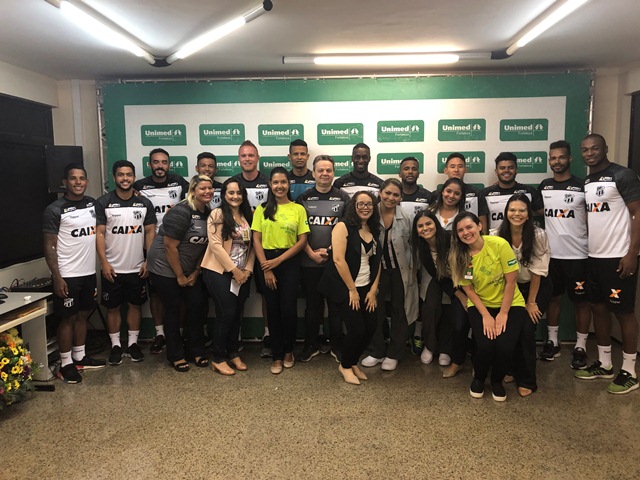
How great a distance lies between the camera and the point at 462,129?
4363 millimetres

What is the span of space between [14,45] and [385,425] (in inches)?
167

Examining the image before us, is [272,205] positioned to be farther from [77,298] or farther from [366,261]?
[77,298]

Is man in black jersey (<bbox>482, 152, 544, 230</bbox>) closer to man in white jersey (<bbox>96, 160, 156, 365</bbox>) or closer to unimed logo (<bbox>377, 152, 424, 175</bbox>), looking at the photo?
unimed logo (<bbox>377, 152, 424, 175</bbox>)

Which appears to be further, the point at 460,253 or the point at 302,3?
the point at 460,253

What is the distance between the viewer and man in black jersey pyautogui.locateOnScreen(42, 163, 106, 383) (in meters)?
3.53

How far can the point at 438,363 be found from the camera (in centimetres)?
388

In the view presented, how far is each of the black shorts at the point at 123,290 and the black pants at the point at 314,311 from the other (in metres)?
1.60

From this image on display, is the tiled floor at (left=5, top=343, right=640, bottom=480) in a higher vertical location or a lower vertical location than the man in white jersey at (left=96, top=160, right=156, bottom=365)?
lower

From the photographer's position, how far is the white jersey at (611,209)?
3.36 metres

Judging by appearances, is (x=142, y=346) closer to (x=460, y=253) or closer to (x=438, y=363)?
(x=438, y=363)

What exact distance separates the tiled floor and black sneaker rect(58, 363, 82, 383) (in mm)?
70

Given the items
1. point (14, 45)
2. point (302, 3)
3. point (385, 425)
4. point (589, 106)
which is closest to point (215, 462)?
point (385, 425)

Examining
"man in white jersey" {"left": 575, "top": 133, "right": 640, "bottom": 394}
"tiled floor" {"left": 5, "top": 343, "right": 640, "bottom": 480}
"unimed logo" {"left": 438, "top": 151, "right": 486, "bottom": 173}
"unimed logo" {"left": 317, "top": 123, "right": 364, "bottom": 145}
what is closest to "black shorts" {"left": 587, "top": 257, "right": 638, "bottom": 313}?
"man in white jersey" {"left": 575, "top": 133, "right": 640, "bottom": 394}

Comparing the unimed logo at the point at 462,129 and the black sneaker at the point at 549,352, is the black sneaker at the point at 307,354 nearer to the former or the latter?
the black sneaker at the point at 549,352
